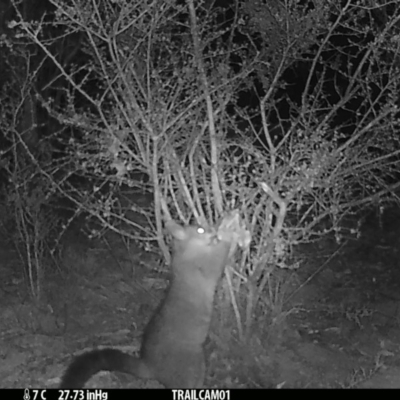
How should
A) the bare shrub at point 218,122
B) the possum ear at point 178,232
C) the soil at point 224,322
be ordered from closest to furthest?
the possum ear at point 178,232 → the bare shrub at point 218,122 → the soil at point 224,322

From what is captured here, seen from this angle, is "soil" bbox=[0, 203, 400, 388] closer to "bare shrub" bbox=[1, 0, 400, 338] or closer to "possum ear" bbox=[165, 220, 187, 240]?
"bare shrub" bbox=[1, 0, 400, 338]

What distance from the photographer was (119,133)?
5.91 meters

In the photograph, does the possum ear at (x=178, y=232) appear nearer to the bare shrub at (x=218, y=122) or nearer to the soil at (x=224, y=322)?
the bare shrub at (x=218, y=122)

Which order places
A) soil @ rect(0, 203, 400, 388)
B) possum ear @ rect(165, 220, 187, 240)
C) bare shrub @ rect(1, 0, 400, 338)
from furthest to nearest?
1. soil @ rect(0, 203, 400, 388)
2. bare shrub @ rect(1, 0, 400, 338)
3. possum ear @ rect(165, 220, 187, 240)

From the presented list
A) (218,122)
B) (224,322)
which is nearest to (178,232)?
(224,322)

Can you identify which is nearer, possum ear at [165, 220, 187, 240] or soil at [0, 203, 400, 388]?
possum ear at [165, 220, 187, 240]

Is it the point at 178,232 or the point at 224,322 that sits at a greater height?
the point at 178,232

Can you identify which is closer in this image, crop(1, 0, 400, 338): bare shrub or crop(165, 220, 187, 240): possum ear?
crop(165, 220, 187, 240): possum ear

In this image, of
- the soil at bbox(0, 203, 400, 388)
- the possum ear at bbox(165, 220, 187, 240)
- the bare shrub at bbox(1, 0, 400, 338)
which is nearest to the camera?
the possum ear at bbox(165, 220, 187, 240)

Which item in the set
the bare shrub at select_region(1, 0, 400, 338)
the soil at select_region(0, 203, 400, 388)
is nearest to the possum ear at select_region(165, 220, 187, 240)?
the bare shrub at select_region(1, 0, 400, 338)

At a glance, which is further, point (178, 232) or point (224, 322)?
point (224, 322)

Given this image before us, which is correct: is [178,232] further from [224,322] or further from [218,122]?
[218,122]

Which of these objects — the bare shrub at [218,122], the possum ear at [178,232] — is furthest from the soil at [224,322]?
the possum ear at [178,232]

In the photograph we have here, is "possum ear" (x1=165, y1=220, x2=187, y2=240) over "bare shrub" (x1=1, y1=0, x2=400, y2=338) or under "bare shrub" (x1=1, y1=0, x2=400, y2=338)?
under
